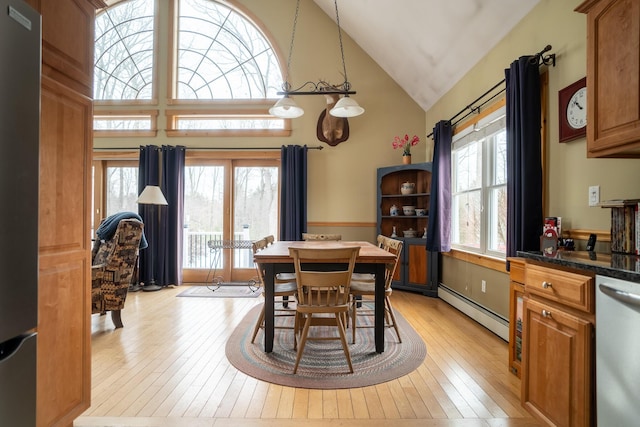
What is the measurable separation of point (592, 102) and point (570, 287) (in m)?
0.92

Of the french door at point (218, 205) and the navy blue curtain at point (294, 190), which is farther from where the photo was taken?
the french door at point (218, 205)

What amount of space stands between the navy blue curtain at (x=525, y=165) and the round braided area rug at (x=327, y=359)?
3.75ft

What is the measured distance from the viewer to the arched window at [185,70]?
5.12m

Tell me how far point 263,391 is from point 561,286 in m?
1.73

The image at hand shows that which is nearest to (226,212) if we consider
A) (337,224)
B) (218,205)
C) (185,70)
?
(218,205)

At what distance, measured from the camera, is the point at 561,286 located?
1.44 metres

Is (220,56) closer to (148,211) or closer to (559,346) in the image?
(148,211)

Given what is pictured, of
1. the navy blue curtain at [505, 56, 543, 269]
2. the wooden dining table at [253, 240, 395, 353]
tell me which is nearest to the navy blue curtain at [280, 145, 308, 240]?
the wooden dining table at [253, 240, 395, 353]

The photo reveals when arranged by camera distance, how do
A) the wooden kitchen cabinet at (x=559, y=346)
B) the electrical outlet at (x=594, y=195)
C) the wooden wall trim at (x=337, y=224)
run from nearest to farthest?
the wooden kitchen cabinet at (x=559, y=346) < the electrical outlet at (x=594, y=195) < the wooden wall trim at (x=337, y=224)

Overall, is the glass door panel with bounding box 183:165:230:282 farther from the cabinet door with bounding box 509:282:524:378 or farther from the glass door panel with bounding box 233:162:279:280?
the cabinet door with bounding box 509:282:524:378

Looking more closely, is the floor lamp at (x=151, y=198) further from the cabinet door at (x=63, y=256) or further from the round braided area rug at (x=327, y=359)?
the cabinet door at (x=63, y=256)

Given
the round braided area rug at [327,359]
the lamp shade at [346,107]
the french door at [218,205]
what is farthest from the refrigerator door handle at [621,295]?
the french door at [218,205]

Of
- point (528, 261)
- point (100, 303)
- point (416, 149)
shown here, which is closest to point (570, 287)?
point (528, 261)

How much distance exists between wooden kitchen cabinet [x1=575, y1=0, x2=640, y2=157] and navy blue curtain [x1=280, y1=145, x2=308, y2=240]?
3.67 m
